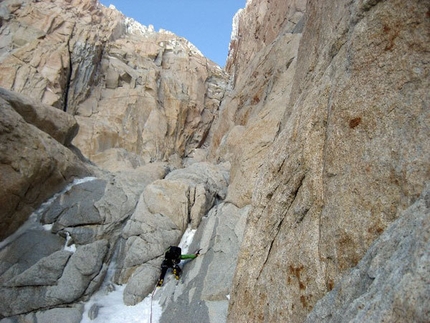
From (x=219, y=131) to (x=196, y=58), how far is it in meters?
30.2

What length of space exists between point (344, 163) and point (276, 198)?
7.22ft

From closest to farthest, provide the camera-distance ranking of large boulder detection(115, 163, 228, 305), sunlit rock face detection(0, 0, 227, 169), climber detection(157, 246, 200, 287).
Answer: climber detection(157, 246, 200, 287) < large boulder detection(115, 163, 228, 305) < sunlit rock face detection(0, 0, 227, 169)

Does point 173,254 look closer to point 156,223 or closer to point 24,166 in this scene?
point 156,223

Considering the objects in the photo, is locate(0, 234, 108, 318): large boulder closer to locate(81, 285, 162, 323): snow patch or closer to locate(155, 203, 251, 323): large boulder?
locate(81, 285, 162, 323): snow patch

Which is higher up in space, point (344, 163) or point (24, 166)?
point (24, 166)

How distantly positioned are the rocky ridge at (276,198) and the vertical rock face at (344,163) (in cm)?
2

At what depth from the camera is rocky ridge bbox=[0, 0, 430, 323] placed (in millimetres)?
4156

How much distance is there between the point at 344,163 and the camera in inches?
206

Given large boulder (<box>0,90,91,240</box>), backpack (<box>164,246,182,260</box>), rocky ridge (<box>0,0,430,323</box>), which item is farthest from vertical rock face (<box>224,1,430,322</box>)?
large boulder (<box>0,90,91,240</box>)

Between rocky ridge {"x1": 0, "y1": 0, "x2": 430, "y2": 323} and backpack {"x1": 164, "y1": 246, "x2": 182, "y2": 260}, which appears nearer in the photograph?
rocky ridge {"x1": 0, "y1": 0, "x2": 430, "y2": 323}

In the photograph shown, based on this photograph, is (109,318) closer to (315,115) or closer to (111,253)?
(111,253)

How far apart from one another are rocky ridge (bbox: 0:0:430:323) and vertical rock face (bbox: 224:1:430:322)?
Answer: 0.08ft

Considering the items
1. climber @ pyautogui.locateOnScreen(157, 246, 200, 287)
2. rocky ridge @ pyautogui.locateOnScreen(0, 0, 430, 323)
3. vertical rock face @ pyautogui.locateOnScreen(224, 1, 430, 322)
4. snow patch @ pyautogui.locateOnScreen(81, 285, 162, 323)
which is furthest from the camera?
climber @ pyautogui.locateOnScreen(157, 246, 200, 287)

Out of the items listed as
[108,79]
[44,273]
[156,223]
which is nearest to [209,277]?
[156,223]
